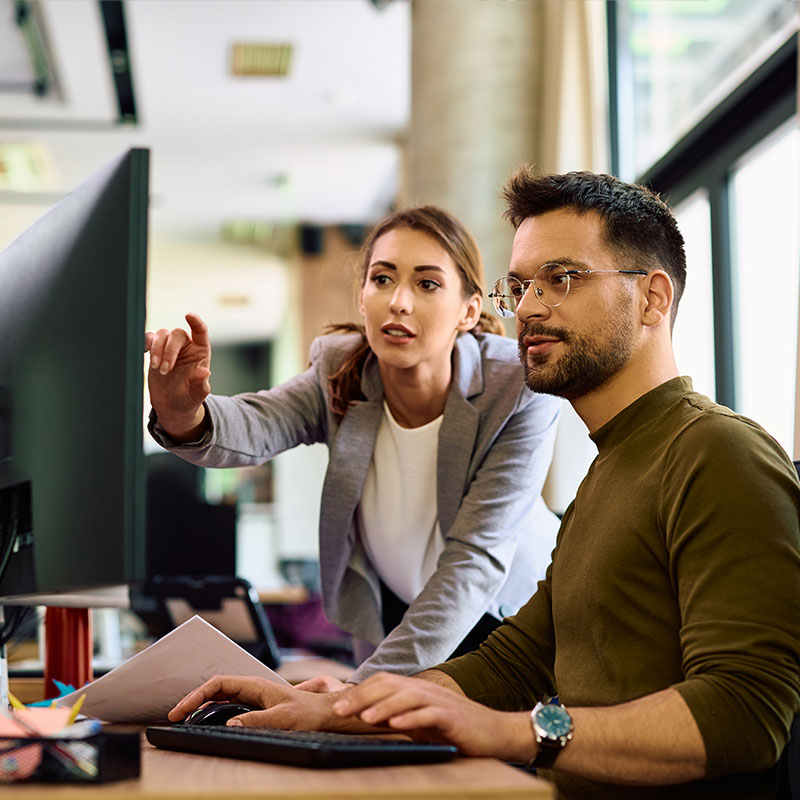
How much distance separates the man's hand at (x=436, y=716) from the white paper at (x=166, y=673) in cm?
37

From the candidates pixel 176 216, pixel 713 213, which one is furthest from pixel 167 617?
pixel 176 216

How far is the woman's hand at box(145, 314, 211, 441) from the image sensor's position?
1.33 metres

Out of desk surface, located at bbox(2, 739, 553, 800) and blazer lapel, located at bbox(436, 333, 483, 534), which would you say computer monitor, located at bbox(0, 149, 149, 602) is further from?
blazer lapel, located at bbox(436, 333, 483, 534)

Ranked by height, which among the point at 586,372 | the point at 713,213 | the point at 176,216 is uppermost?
the point at 176,216

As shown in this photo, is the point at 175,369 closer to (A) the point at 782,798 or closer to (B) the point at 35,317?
(B) the point at 35,317

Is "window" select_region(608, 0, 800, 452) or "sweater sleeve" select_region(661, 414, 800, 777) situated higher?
"window" select_region(608, 0, 800, 452)

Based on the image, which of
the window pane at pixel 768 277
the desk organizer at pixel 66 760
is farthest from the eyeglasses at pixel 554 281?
the window pane at pixel 768 277

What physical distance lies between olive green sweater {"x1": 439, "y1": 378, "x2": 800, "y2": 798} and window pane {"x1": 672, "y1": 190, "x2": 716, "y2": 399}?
2.07 meters

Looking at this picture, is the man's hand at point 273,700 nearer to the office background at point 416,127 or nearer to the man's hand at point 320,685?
the man's hand at point 320,685

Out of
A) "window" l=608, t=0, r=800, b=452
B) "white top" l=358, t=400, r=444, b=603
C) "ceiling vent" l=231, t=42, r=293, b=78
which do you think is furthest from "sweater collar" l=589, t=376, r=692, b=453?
"ceiling vent" l=231, t=42, r=293, b=78

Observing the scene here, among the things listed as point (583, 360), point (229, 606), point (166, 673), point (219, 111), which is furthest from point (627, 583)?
point (219, 111)

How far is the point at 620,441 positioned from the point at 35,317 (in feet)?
2.39

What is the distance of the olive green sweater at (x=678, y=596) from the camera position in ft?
3.23

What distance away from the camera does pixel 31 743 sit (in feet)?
2.59
